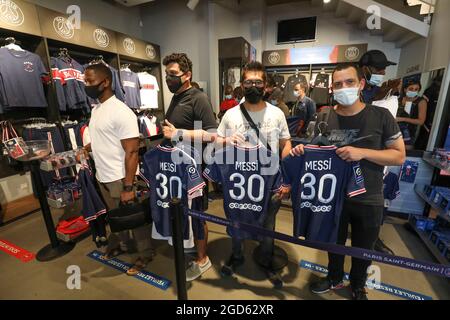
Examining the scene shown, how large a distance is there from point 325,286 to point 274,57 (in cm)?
600

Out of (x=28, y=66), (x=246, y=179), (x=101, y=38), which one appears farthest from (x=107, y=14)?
(x=246, y=179)

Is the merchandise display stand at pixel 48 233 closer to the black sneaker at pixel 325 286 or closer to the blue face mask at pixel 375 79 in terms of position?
the black sneaker at pixel 325 286

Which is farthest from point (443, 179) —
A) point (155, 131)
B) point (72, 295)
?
point (155, 131)

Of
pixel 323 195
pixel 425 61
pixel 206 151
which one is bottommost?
pixel 323 195

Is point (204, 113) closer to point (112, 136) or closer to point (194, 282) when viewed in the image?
point (112, 136)

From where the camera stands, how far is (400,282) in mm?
1929

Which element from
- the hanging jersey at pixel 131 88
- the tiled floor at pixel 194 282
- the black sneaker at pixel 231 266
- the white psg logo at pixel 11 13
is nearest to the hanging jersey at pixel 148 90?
the hanging jersey at pixel 131 88

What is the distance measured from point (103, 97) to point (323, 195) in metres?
1.86

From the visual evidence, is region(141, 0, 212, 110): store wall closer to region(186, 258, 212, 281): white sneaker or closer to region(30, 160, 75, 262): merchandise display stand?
region(30, 160, 75, 262): merchandise display stand

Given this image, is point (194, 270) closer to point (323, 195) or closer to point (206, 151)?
point (206, 151)

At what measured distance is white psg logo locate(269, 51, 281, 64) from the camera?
20.6ft

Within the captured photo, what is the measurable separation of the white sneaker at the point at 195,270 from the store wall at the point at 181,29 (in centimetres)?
404

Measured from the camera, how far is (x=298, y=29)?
6.07 m

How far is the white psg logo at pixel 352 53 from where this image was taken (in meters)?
5.64
